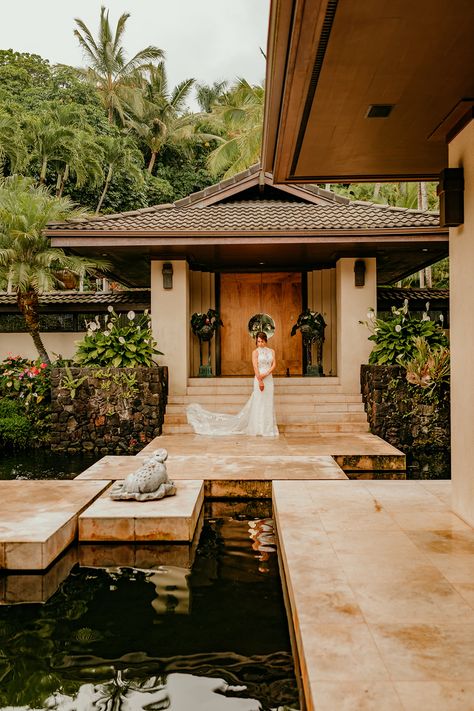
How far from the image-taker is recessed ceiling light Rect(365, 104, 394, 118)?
13.9 feet

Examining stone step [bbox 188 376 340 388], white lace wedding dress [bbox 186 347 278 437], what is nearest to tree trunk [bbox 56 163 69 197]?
stone step [bbox 188 376 340 388]

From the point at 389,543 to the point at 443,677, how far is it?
171 cm

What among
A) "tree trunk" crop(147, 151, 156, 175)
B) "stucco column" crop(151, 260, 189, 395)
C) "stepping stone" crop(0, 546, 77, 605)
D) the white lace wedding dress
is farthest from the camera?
"tree trunk" crop(147, 151, 156, 175)

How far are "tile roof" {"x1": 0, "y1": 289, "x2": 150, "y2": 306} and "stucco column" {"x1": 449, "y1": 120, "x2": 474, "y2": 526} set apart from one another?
429 inches

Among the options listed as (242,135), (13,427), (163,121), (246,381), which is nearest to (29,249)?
(13,427)

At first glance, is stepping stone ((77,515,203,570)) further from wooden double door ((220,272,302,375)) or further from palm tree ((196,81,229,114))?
palm tree ((196,81,229,114))

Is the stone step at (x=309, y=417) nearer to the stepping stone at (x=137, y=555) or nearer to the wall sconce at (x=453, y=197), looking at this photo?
the stepping stone at (x=137, y=555)

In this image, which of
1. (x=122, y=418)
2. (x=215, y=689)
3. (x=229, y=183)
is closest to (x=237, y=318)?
(x=229, y=183)

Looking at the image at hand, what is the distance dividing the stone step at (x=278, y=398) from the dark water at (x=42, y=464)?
2150 millimetres

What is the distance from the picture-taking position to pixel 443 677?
2.38 m

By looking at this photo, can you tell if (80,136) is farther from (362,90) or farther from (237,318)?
(362,90)

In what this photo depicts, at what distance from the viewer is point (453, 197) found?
182 inches

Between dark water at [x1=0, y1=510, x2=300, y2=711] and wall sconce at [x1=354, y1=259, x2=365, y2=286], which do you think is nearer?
dark water at [x1=0, y1=510, x2=300, y2=711]

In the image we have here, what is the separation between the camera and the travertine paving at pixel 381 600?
2.33 meters
